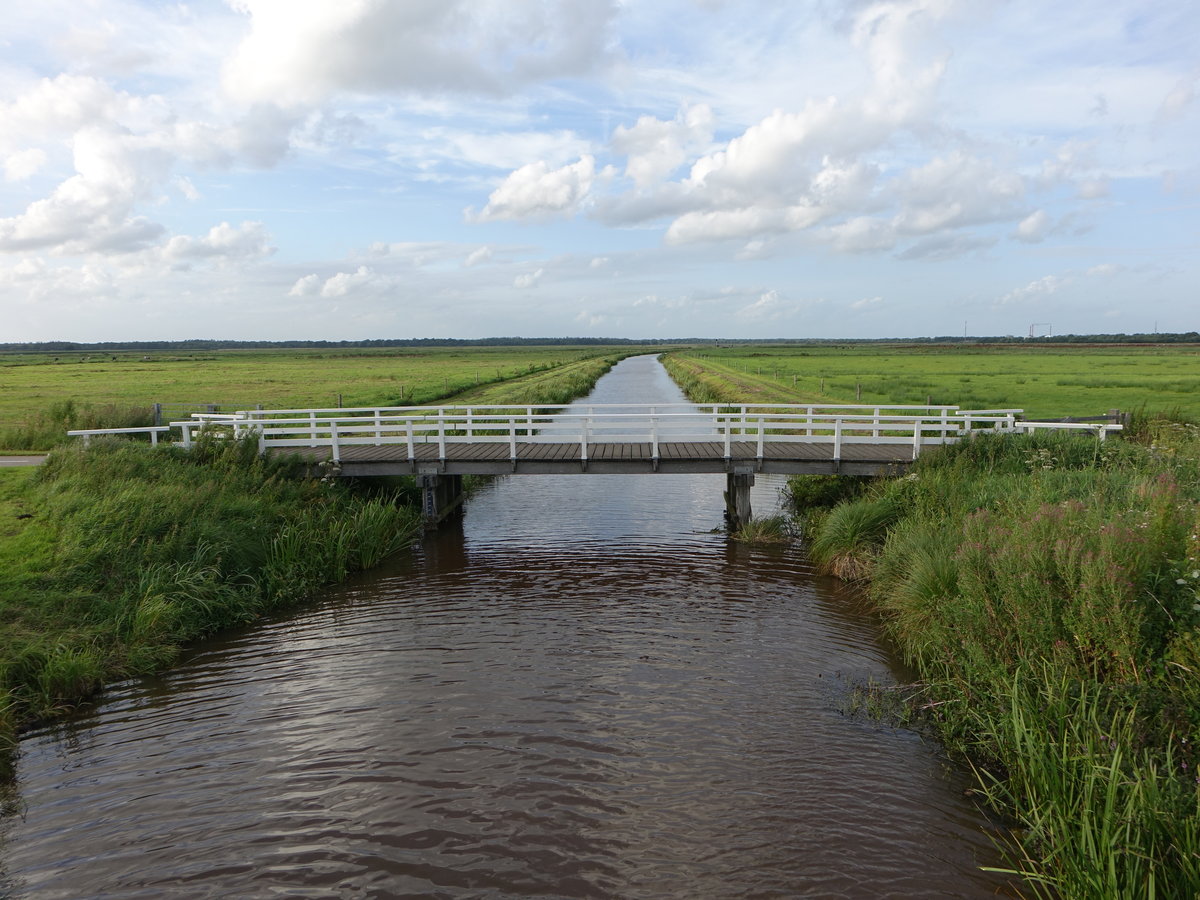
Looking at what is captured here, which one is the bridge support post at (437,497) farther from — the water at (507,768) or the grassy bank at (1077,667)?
the grassy bank at (1077,667)

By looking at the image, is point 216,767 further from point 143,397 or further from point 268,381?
point 268,381

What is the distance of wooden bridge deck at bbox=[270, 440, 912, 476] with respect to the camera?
729 inches

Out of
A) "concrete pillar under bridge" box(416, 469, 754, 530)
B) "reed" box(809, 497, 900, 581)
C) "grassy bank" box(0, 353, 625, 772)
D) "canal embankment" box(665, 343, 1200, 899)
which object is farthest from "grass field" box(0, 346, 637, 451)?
"canal embankment" box(665, 343, 1200, 899)

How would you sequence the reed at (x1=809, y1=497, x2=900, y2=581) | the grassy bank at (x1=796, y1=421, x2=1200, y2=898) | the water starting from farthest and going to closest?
the reed at (x1=809, y1=497, x2=900, y2=581), the water, the grassy bank at (x1=796, y1=421, x2=1200, y2=898)

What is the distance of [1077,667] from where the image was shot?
25.2ft

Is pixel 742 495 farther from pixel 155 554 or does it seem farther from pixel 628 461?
pixel 155 554

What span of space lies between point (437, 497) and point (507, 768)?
12374 mm

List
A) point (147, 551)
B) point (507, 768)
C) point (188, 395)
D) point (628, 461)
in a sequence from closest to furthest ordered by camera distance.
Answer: point (507, 768), point (147, 551), point (628, 461), point (188, 395)

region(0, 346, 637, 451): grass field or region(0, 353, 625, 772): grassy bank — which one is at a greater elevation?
region(0, 346, 637, 451): grass field

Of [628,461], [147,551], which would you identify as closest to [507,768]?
[147,551]

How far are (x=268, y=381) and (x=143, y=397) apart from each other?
18.3 metres

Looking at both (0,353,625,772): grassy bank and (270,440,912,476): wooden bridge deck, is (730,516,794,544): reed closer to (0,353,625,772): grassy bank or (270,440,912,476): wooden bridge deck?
(270,440,912,476): wooden bridge deck

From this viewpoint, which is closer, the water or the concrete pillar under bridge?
the water

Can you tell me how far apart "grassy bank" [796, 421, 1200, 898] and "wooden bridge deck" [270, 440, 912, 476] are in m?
5.92
